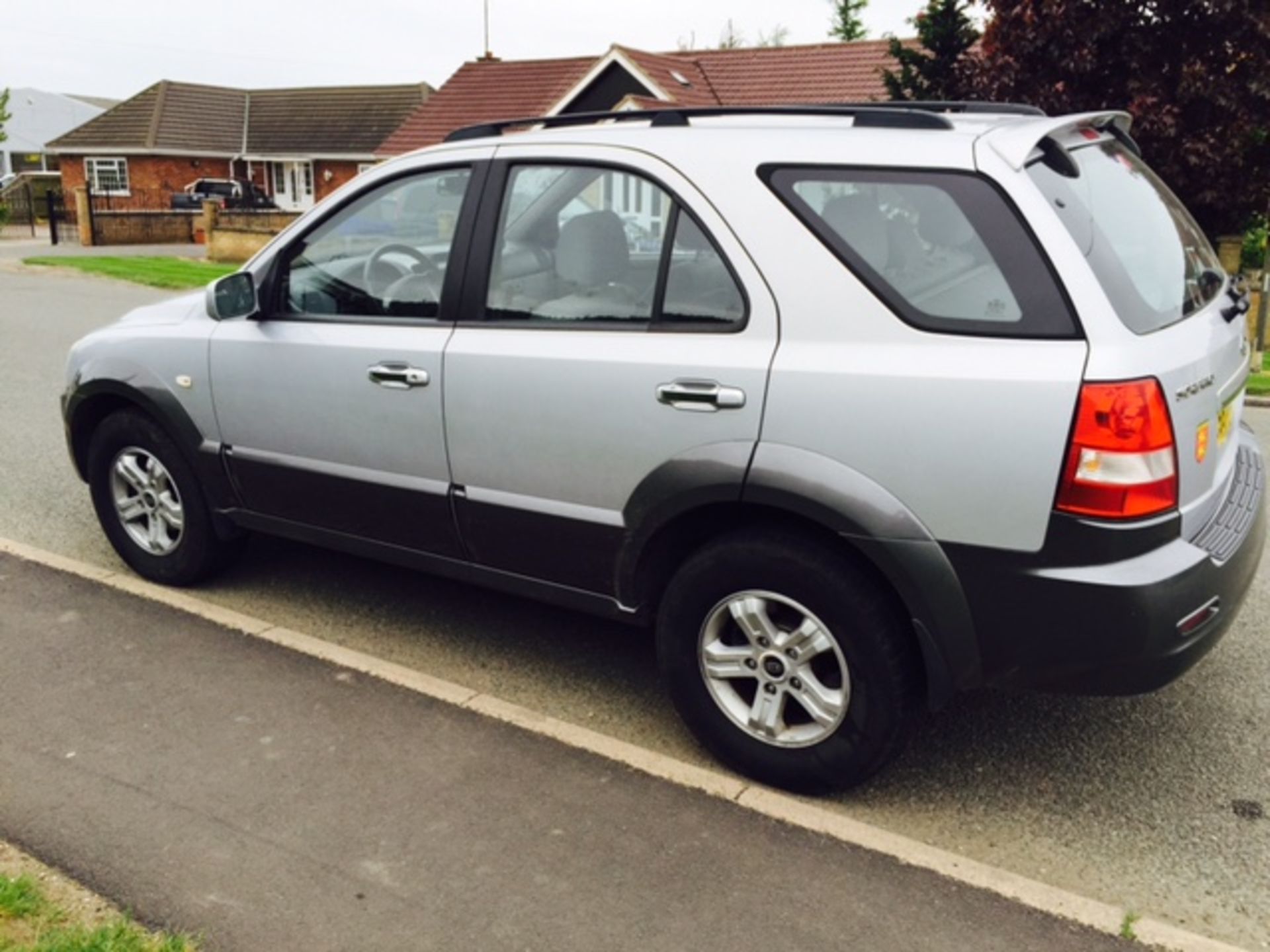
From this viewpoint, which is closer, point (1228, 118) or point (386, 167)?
point (386, 167)

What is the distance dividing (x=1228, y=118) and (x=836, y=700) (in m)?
12.6

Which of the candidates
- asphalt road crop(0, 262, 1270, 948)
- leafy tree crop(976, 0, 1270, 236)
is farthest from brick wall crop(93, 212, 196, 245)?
asphalt road crop(0, 262, 1270, 948)

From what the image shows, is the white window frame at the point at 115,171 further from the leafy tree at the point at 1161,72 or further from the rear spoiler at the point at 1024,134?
the rear spoiler at the point at 1024,134

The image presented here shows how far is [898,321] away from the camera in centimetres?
303

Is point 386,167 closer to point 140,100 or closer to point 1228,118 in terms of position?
point 1228,118

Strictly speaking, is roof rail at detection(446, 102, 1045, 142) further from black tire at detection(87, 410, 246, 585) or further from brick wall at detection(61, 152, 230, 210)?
brick wall at detection(61, 152, 230, 210)

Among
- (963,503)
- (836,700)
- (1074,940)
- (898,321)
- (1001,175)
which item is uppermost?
A: (1001,175)

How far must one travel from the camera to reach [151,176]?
46.6 metres

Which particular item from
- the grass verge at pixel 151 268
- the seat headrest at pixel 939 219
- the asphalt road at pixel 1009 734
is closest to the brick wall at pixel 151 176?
the grass verge at pixel 151 268

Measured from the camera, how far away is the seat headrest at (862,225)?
3.11m

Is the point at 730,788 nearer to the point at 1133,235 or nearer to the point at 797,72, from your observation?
the point at 1133,235

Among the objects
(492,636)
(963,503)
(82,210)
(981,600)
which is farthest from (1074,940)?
(82,210)

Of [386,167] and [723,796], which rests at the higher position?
[386,167]

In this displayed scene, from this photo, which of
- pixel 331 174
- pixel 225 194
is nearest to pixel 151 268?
pixel 225 194
